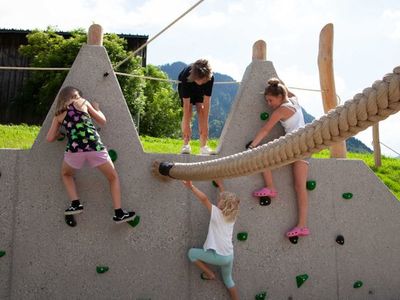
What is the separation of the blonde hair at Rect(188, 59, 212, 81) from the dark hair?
56 centimetres

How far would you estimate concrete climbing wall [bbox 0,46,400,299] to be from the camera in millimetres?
3770

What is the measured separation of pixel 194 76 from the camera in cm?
441

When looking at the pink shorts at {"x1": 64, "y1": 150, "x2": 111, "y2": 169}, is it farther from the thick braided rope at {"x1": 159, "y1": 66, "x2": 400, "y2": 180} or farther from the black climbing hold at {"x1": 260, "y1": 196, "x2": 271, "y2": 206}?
the black climbing hold at {"x1": 260, "y1": 196, "x2": 271, "y2": 206}

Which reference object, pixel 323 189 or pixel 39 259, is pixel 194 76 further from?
pixel 39 259

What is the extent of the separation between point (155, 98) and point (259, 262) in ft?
61.0

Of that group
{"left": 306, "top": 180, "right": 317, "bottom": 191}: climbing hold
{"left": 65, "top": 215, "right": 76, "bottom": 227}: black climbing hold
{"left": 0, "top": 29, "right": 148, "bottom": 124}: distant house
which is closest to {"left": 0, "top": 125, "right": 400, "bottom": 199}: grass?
{"left": 306, "top": 180, "right": 317, "bottom": 191}: climbing hold

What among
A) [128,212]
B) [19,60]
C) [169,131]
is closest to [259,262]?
[128,212]

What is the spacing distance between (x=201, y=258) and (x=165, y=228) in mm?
405

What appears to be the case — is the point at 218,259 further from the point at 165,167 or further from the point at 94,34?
the point at 94,34

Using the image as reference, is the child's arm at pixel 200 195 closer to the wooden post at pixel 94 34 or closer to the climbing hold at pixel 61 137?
the climbing hold at pixel 61 137

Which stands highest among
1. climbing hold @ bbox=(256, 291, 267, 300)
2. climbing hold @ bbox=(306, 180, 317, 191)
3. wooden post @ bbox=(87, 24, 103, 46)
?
wooden post @ bbox=(87, 24, 103, 46)

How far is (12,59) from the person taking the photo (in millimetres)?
18062

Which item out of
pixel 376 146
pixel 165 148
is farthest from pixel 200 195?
pixel 376 146

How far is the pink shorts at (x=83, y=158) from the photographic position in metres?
3.62
